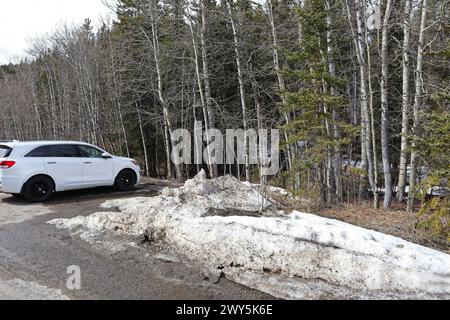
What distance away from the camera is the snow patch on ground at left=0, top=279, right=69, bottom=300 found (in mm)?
3887

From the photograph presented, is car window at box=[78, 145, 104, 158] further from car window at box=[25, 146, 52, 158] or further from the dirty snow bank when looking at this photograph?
the dirty snow bank

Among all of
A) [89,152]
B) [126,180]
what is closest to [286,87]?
[126,180]

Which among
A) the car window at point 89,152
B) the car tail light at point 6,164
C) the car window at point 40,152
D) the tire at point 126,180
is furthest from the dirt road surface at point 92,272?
Result: the tire at point 126,180

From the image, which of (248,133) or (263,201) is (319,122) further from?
(248,133)

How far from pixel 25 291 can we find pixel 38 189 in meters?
5.69

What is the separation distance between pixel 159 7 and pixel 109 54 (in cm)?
814

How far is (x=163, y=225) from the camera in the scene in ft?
18.9

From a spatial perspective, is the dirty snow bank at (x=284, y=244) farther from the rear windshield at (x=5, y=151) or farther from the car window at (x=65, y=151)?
the rear windshield at (x=5, y=151)

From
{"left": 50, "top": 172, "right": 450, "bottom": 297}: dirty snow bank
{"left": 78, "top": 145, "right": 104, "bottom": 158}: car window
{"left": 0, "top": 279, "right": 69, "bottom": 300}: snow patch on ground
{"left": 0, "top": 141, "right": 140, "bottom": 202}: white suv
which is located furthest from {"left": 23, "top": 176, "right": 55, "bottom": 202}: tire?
{"left": 0, "top": 279, "right": 69, "bottom": 300}: snow patch on ground

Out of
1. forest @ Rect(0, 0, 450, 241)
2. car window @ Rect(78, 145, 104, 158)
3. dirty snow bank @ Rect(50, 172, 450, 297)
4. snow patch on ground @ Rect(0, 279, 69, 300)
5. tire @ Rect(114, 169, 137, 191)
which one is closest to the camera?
snow patch on ground @ Rect(0, 279, 69, 300)

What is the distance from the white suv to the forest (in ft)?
16.7

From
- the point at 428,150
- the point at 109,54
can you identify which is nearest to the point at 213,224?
the point at 428,150

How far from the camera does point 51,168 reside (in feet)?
29.8

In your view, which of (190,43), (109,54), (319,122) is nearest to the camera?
(319,122)
